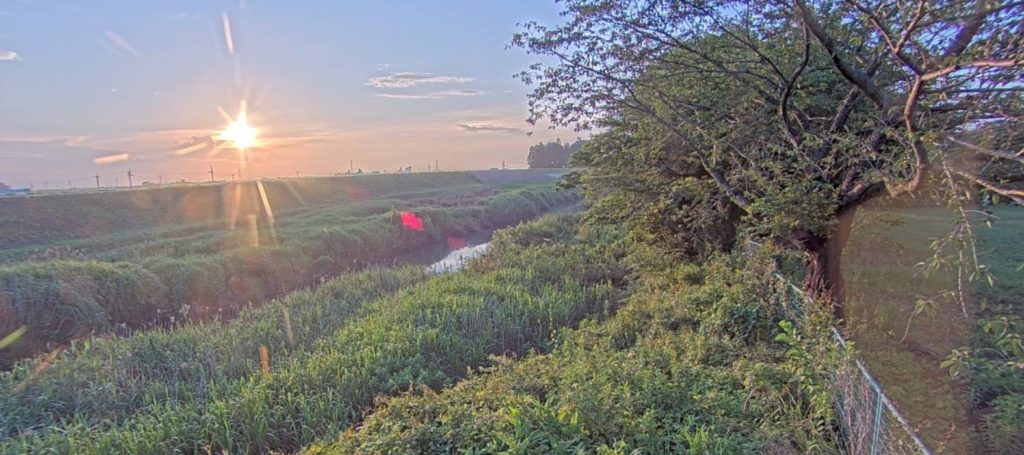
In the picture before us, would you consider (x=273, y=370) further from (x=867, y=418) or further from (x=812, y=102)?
(x=812, y=102)

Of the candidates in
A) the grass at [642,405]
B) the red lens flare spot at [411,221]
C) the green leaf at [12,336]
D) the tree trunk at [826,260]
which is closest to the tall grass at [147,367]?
the green leaf at [12,336]

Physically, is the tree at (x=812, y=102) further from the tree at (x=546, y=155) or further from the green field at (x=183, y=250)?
the tree at (x=546, y=155)

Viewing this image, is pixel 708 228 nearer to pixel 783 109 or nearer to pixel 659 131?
pixel 659 131

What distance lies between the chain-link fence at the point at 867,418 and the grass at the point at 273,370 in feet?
12.1

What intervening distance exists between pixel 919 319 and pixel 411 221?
2002 centimetres

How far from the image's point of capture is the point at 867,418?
3.13m

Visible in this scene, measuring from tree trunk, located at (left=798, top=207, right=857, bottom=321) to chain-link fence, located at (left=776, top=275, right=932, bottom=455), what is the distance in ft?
9.01

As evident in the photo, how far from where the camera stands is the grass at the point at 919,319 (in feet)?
12.7

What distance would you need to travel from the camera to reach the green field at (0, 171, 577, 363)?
10.2 m

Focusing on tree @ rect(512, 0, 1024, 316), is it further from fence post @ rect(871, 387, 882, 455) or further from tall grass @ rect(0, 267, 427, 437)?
tall grass @ rect(0, 267, 427, 437)

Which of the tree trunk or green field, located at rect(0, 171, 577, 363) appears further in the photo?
green field, located at rect(0, 171, 577, 363)

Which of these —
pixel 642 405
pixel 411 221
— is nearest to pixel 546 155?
pixel 411 221

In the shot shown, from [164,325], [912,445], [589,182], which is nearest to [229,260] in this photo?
[164,325]

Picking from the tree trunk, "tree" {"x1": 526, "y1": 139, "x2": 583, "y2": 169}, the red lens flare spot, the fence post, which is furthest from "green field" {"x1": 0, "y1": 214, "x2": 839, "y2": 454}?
"tree" {"x1": 526, "y1": 139, "x2": 583, "y2": 169}
